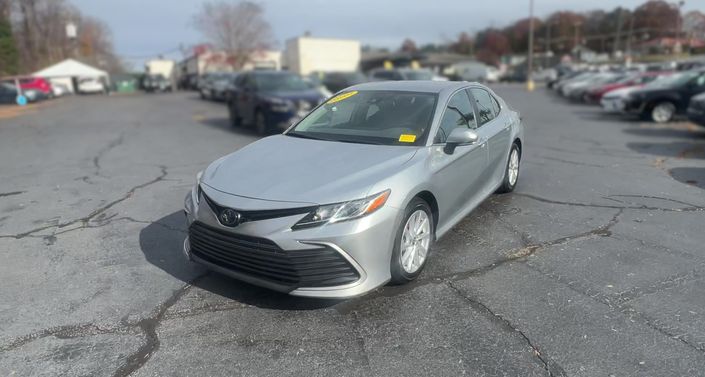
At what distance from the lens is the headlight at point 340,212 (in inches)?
127

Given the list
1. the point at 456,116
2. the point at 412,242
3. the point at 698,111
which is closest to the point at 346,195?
the point at 412,242

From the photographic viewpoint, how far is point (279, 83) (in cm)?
1315

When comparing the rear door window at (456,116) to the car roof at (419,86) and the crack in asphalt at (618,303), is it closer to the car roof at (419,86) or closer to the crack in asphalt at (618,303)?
the car roof at (419,86)

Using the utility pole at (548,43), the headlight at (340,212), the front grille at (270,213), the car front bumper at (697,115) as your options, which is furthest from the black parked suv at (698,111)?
the utility pole at (548,43)

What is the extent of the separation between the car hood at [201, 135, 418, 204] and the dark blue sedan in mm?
7286

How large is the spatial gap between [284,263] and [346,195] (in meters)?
0.60

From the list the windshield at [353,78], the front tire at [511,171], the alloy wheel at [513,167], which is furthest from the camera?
the windshield at [353,78]

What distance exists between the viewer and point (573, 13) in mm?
111562

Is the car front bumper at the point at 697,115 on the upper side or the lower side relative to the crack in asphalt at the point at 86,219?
upper

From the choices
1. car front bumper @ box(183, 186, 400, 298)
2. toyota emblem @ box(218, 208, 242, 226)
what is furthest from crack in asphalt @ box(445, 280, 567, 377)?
toyota emblem @ box(218, 208, 242, 226)

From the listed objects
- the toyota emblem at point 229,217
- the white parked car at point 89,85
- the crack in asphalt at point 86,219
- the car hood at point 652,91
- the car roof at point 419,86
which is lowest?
the crack in asphalt at point 86,219

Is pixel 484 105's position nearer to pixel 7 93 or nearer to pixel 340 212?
pixel 340 212

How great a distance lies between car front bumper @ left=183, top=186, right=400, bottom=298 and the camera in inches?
126

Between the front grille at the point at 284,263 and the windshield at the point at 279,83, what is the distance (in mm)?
9841
